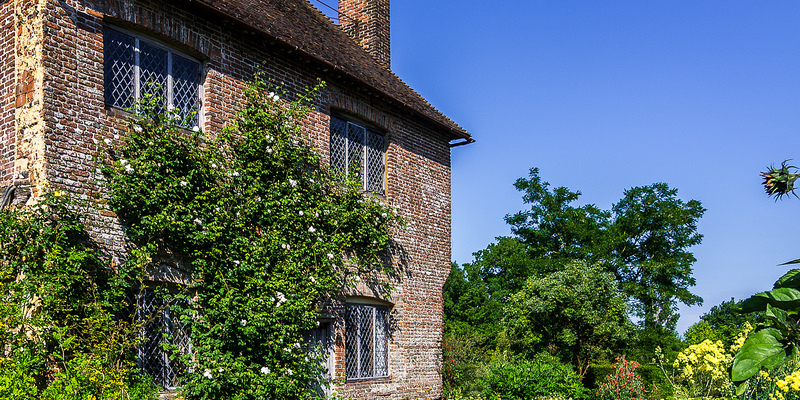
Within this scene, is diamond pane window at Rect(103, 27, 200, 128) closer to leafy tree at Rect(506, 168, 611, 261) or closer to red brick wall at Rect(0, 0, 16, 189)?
red brick wall at Rect(0, 0, 16, 189)

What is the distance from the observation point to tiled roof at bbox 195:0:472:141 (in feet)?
34.5

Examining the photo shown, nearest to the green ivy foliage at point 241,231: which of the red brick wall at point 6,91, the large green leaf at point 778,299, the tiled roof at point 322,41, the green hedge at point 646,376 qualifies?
the tiled roof at point 322,41

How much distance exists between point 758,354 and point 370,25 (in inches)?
583

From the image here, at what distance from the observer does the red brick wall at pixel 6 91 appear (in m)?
7.89

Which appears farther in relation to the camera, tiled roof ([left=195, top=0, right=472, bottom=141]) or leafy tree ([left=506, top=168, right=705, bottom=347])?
leafy tree ([left=506, top=168, right=705, bottom=347])

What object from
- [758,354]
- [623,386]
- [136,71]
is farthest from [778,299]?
[623,386]

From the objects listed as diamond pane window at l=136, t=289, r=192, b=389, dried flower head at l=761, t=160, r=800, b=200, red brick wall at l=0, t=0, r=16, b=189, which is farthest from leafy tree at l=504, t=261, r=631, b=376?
dried flower head at l=761, t=160, r=800, b=200

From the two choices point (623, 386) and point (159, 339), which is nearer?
point (159, 339)

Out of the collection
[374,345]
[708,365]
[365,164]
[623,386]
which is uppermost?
[365,164]

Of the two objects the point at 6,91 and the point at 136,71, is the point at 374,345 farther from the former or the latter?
the point at 6,91

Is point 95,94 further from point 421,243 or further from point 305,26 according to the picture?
point 421,243

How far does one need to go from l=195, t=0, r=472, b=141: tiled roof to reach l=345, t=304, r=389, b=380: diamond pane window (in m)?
4.19

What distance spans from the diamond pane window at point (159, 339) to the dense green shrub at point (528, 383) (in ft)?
30.4

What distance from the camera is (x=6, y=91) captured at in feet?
26.5
